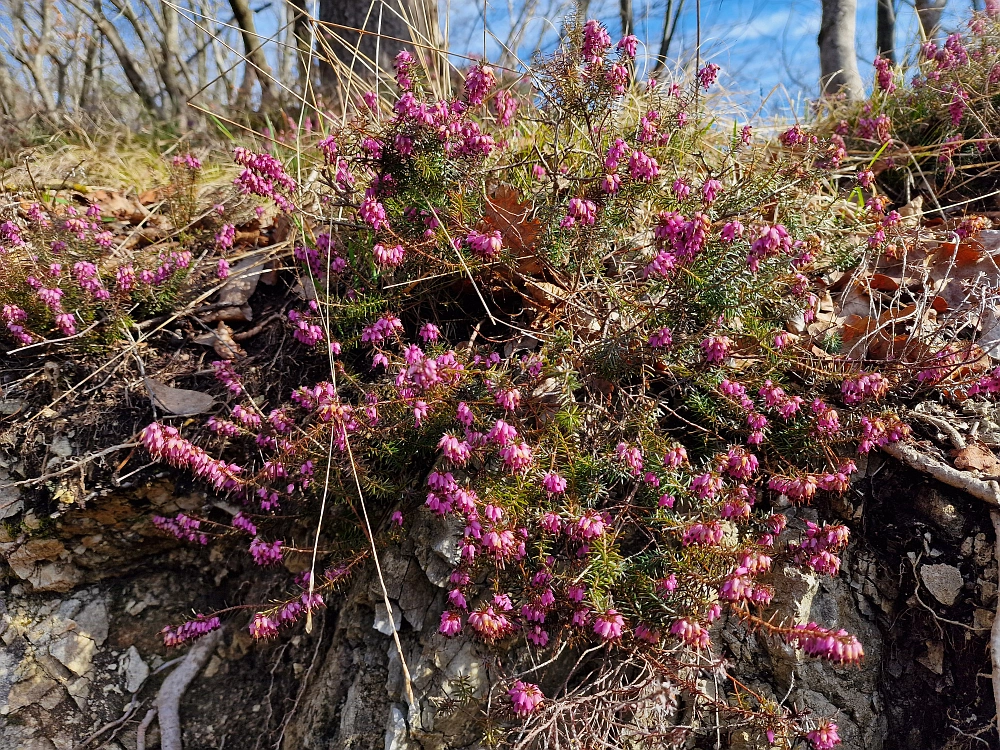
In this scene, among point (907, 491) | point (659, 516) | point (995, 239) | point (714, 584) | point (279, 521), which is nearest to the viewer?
point (714, 584)

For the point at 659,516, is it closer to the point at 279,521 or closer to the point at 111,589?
the point at 279,521

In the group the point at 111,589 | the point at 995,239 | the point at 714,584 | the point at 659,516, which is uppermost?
the point at 995,239

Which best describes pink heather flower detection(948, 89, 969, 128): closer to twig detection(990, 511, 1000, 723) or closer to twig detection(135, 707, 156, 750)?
twig detection(990, 511, 1000, 723)

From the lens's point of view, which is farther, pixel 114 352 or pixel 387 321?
pixel 114 352

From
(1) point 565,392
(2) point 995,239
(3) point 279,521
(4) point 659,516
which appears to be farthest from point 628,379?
(2) point 995,239

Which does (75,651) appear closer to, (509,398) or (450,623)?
(450,623)

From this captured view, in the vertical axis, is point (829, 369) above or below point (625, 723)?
above

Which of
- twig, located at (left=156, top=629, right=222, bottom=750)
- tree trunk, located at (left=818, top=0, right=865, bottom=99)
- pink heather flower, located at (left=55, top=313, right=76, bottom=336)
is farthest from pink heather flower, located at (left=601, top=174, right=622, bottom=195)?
tree trunk, located at (left=818, top=0, right=865, bottom=99)
